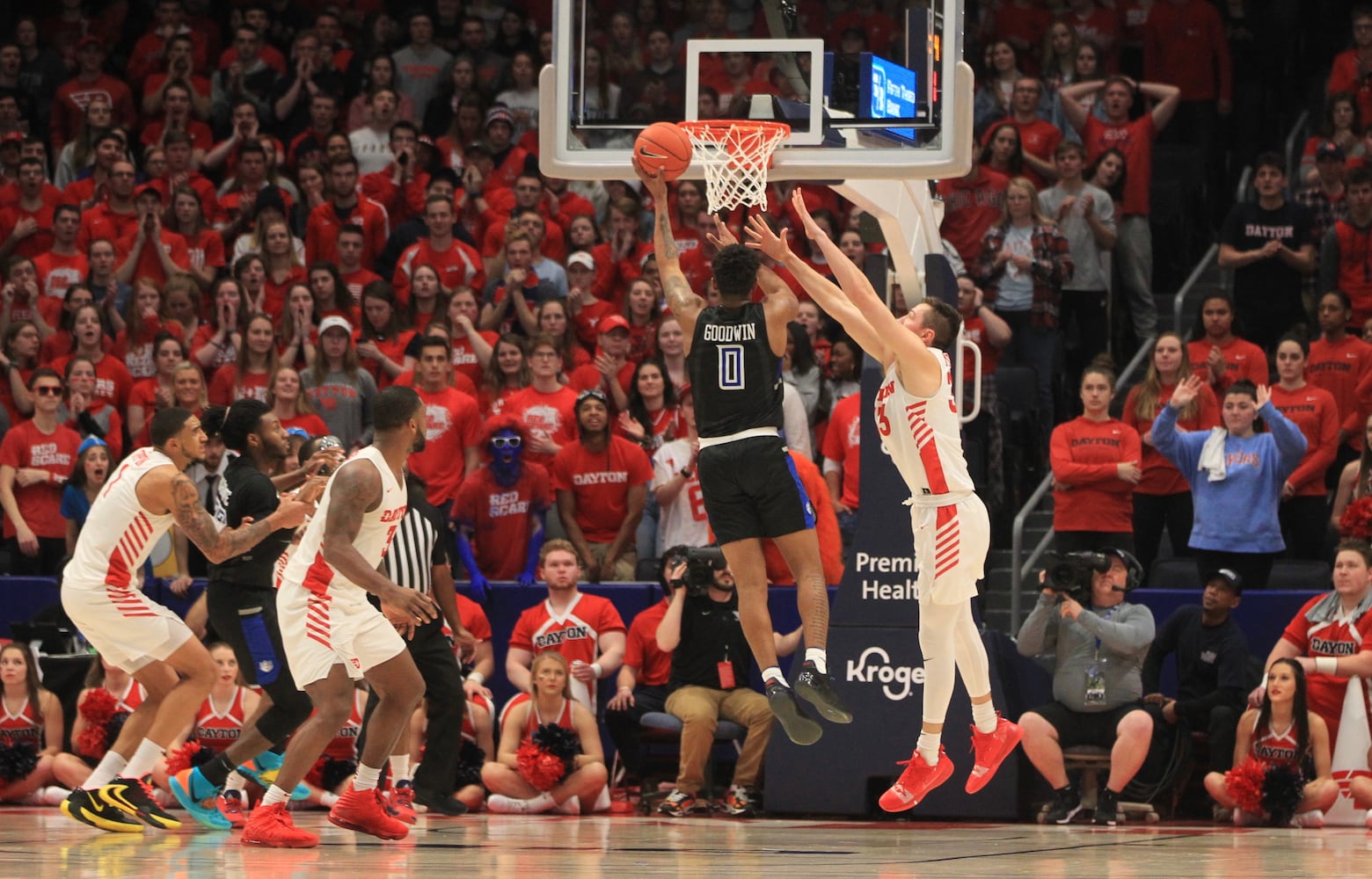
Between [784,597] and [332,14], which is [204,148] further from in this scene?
[784,597]

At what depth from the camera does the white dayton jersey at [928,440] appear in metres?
9.62

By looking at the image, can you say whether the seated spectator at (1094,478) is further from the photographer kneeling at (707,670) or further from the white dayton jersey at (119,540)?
the white dayton jersey at (119,540)

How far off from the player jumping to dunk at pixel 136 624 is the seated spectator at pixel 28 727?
7.90 feet

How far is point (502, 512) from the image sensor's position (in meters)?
14.1

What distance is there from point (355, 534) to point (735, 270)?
225cm

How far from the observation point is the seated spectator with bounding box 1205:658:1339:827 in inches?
458

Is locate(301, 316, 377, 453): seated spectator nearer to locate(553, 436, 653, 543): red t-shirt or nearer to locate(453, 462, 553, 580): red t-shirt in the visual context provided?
locate(453, 462, 553, 580): red t-shirt

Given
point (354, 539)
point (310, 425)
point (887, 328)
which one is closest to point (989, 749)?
point (887, 328)

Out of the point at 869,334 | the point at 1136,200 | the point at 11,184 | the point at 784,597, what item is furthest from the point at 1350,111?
the point at 11,184

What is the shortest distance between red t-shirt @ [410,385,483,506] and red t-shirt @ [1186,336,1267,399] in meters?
5.22

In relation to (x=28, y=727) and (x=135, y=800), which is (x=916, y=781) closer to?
(x=135, y=800)


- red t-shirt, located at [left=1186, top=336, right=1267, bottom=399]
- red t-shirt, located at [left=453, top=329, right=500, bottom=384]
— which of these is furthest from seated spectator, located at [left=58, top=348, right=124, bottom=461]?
red t-shirt, located at [left=1186, top=336, right=1267, bottom=399]

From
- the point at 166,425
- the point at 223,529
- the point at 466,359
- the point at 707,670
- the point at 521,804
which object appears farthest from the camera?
the point at 466,359

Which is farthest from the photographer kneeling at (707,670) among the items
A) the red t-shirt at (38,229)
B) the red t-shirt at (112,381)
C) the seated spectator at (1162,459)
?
the red t-shirt at (38,229)
